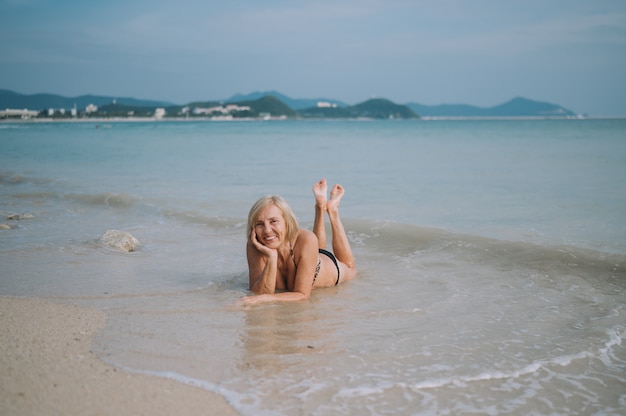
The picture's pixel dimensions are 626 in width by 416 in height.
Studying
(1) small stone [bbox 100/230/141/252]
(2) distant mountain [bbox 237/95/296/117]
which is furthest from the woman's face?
(2) distant mountain [bbox 237/95/296/117]

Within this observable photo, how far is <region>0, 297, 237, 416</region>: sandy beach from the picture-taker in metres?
3.19

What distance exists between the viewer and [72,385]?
343 centimetres

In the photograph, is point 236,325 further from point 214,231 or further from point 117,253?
point 214,231

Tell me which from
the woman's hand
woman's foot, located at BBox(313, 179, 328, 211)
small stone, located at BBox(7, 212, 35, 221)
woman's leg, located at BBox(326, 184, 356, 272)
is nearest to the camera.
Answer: the woman's hand

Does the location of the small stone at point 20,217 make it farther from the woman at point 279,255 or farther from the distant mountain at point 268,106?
the distant mountain at point 268,106

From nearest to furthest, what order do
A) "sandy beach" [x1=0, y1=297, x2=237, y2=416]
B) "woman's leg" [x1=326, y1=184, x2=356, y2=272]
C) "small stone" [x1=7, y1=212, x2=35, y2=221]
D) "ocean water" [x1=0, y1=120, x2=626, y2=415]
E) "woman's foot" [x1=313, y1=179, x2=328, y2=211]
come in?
"sandy beach" [x1=0, y1=297, x2=237, y2=416] < "ocean water" [x1=0, y1=120, x2=626, y2=415] < "woman's foot" [x1=313, y1=179, x2=328, y2=211] < "woman's leg" [x1=326, y1=184, x2=356, y2=272] < "small stone" [x1=7, y1=212, x2=35, y2=221]

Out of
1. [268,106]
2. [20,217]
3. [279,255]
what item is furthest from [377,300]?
[268,106]

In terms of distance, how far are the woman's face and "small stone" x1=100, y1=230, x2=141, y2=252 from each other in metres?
3.33

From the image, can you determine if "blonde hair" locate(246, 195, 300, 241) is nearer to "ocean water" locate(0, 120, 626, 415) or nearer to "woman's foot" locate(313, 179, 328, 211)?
"ocean water" locate(0, 120, 626, 415)

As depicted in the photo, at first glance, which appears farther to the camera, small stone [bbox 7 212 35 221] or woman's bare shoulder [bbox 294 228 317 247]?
small stone [bbox 7 212 35 221]

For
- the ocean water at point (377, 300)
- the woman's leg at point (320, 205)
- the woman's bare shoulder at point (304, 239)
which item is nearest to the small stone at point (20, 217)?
the ocean water at point (377, 300)

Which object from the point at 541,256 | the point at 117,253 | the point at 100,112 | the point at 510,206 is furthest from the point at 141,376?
the point at 100,112

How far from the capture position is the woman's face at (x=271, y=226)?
5547 millimetres

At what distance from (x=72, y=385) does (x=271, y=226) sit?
8.51ft
